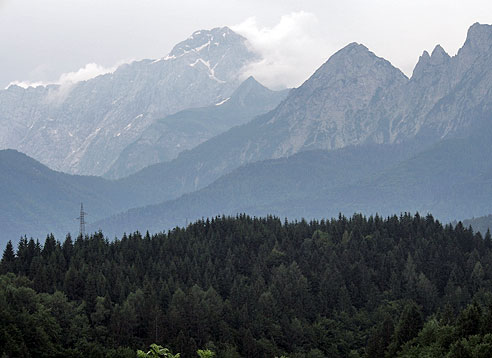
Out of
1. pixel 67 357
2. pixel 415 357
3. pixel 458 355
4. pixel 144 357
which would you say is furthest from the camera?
pixel 67 357

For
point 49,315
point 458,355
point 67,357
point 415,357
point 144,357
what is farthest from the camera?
point 49,315

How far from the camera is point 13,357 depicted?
562 ft

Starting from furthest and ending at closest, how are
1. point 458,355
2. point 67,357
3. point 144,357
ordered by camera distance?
point 67,357 → point 458,355 → point 144,357

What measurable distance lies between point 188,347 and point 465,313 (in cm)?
5902

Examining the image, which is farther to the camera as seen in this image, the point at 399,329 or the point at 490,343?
the point at 399,329

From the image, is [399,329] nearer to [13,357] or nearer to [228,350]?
[228,350]

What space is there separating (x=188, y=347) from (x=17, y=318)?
115 ft

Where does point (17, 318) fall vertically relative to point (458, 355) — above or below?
above

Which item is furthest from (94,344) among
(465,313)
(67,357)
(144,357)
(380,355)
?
(144,357)

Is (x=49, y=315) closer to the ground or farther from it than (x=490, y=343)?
farther from it

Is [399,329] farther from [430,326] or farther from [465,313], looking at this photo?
[465,313]

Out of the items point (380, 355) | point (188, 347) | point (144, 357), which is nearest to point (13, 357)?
point (188, 347)

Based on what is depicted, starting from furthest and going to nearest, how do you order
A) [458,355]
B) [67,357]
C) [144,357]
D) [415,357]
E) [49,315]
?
1. [49,315]
2. [67,357]
3. [415,357]
4. [458,355]
5. [144,357]

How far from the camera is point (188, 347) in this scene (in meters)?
198
